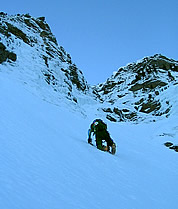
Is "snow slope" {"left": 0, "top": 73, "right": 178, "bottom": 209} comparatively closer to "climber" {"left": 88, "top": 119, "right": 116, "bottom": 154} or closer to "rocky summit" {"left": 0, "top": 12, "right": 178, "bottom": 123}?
"climber" {"left": 88, "top": 119, "right": 116, "bottom": 154}

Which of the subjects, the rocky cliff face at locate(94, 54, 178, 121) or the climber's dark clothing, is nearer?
the climber's dark clothing

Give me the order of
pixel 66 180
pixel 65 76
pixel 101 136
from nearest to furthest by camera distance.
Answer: pixel 66 180 → pixel 101 136 → pixel 65 76

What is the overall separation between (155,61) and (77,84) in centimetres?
3175

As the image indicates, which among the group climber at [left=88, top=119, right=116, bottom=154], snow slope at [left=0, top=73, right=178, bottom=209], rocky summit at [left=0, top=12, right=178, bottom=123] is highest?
rocky summit at [left=0, top=12, right=178, bottom=123]

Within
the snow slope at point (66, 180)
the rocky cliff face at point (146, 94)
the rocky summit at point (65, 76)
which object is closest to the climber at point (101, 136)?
the snow slope at point (66, 180)

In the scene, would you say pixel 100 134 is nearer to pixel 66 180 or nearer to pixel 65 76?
pixel 66 180

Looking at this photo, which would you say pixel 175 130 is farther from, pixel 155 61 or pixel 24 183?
pixel 155 61

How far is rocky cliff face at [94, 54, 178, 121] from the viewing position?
31.3 meters

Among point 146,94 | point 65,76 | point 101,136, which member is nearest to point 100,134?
point 101,136

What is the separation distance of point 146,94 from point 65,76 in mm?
19163

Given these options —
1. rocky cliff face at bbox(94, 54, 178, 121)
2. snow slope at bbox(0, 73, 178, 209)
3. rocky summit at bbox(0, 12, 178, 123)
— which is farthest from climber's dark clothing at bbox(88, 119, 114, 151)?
rocky cliff face at bbox(94, 54, 178, 121)

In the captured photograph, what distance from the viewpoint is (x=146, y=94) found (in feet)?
138

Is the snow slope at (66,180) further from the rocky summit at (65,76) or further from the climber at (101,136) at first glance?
the rocky summit at (65,76)

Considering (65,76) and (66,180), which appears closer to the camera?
(66,180)
